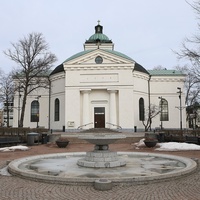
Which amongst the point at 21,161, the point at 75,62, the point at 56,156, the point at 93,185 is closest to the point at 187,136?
the point at 56,156

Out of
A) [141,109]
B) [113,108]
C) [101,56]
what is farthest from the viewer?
[141,109]

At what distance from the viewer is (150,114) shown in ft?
143

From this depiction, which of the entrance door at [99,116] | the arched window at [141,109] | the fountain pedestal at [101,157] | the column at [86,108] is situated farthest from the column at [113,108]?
the fountain pedestal at [101,157]

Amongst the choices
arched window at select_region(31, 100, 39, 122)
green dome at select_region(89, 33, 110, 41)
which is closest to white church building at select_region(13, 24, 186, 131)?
arched window at select_region(31, 100, 39, 122)

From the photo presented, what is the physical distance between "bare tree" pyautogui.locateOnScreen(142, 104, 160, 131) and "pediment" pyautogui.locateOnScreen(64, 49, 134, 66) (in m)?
9.22

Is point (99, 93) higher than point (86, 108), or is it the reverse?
point (99, 93)

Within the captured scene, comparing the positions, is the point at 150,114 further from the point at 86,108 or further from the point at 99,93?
the point at 86,108

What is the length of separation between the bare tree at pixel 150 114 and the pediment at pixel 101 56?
922 cm

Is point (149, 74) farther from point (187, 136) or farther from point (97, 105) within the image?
point (187, 136)

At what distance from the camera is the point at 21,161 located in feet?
43.5

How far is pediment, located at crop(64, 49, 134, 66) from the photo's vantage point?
41812 millimetres

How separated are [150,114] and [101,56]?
41.9 ft

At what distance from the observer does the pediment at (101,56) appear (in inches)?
1646

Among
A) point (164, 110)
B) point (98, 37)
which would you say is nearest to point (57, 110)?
point (164, 110)
